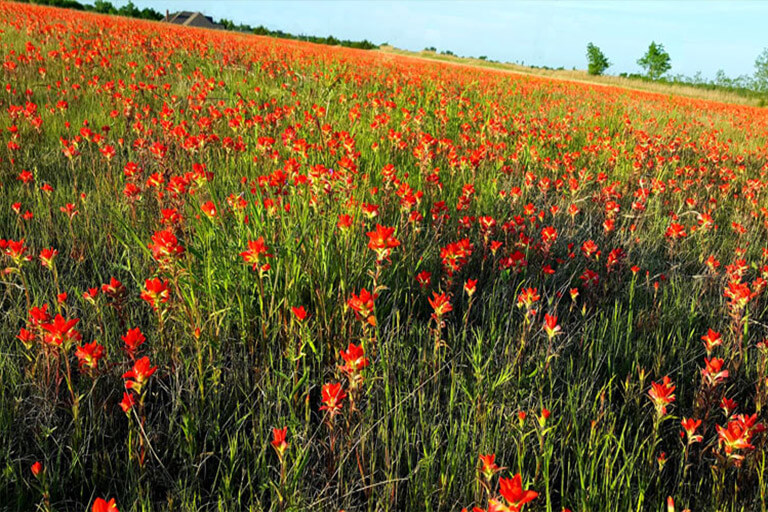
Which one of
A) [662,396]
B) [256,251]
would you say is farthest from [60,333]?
[662,396]

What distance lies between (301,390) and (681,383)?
5.31 ft

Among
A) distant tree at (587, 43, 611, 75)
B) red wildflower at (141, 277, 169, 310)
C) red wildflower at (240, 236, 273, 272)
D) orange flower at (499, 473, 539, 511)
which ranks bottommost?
orange flower at (499, 473, 539, 511)

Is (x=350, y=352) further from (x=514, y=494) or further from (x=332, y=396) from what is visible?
(x=514, y=494)

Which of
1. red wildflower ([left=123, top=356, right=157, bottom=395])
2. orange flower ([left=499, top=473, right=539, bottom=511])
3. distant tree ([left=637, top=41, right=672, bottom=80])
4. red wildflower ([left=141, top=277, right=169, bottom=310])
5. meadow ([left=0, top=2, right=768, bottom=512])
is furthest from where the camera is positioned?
distant tree ([left=637, top=41, right=672, bottom=80])

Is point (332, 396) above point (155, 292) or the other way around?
the other way around

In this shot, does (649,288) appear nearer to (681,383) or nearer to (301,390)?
Answer: (681,383)

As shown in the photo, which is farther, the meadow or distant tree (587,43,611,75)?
distant tree (587,43,611,75)

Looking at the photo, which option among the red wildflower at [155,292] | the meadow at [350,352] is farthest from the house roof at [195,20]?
the red wildflower at [155,292]

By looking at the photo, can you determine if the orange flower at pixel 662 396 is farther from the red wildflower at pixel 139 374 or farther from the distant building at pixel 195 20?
the distant building at pixel 195 20

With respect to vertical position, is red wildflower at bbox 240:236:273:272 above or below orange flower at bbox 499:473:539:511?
above

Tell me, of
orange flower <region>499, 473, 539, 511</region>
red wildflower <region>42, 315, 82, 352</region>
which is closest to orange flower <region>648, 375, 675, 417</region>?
orange flower <region>499, 473, 539, 511</region>

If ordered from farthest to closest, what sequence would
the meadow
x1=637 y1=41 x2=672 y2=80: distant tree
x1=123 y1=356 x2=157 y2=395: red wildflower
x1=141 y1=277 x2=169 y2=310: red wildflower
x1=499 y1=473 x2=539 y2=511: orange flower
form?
x1=637 y1=41 x2=672 y2=80: distant tree
x1=141 y1=277 x2=169 y2=310: red wildflower
the meadow
x1=123 y1=356 x2=157 y2=395: red wildflower
x1=499 y1=473 x2=539 y2=511: orange flower

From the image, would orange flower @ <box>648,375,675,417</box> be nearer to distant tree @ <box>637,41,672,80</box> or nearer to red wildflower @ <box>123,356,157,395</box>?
red wildflower @ <box>123,356,157,395</box>

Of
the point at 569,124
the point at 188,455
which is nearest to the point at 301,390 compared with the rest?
the point at 188,455
